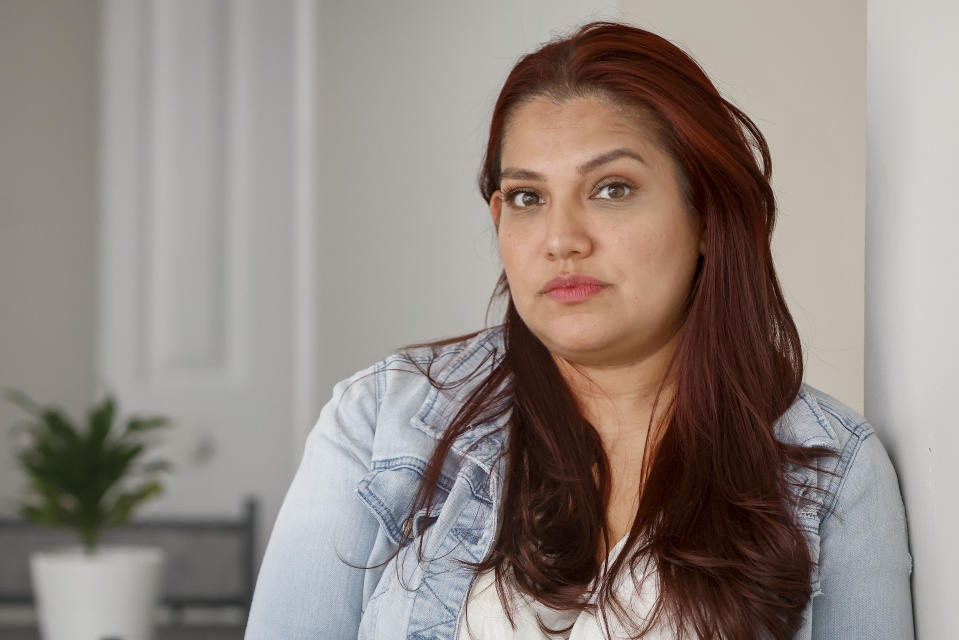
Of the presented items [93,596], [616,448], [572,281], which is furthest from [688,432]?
[93,596]

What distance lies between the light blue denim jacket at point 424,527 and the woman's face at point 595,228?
0.16 meters

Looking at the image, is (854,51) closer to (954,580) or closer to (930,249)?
(930,249)

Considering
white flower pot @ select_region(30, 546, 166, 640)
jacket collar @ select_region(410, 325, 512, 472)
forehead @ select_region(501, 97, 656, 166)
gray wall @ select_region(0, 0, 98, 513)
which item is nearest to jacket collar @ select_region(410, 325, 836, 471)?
jacket collar @ select_region(410, 325, 512, 472)

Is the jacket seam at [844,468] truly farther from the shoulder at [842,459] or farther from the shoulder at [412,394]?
the shoulder at [412,394]

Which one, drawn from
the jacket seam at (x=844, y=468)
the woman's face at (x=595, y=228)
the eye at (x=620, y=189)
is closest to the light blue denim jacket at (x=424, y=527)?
the jacket seam at (x=844, y=468)

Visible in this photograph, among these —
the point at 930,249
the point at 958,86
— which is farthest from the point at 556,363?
the point at 958,86

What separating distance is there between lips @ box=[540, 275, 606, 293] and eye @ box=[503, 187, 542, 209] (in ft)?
0.33

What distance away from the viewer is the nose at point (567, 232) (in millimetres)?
1020

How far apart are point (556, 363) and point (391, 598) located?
318mm

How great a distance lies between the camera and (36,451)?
2.84m

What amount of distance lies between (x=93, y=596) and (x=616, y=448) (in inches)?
77.6

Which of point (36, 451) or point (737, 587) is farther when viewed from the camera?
point (36, 451)

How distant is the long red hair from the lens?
3.22 ft

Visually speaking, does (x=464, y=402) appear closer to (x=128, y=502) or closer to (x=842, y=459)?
(x=842, y=459)
